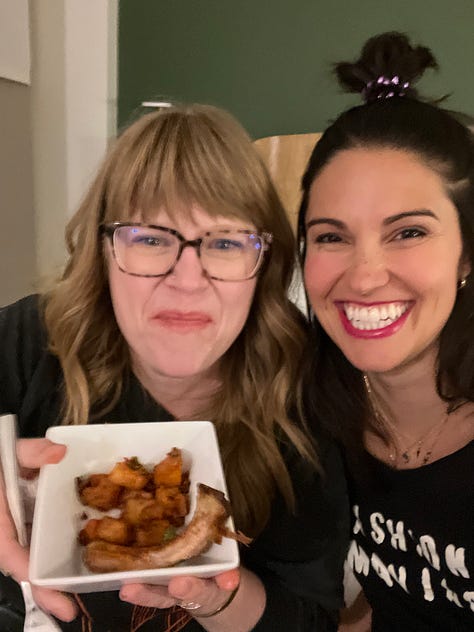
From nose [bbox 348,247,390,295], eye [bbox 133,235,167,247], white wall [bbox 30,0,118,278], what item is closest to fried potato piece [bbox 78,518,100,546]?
eye [bbox 133,235,167,247]

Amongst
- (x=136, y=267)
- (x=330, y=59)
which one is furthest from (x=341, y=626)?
(x=330, y=59)

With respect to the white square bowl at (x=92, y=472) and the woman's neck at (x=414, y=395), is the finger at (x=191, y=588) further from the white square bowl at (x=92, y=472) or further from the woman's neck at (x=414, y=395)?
the woman's neck at (x=414, y=395)

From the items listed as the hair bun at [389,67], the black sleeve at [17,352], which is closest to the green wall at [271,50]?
the hair bun at [389,67]

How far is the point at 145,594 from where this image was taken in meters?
0.73

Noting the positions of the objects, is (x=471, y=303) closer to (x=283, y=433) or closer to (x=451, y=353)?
(x=451, y=353)

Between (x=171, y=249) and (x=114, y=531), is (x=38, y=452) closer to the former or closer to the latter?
(x=114, y=531)

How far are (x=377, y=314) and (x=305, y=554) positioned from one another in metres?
0.45

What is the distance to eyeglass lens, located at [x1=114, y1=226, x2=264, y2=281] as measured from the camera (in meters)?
1.02

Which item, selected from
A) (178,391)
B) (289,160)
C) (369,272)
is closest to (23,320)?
(178,391)

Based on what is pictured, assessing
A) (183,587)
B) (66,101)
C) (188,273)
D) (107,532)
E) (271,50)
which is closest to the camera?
(183,587)

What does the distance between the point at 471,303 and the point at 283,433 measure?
16.7 inches

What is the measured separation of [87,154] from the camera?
7.97ft

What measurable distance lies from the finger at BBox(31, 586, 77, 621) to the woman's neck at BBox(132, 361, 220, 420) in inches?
17.4

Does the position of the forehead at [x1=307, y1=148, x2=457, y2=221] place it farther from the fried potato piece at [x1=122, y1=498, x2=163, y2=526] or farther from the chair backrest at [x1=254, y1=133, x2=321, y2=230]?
the chair backrest at [x1=254, y1=133, x2=321, y2=230]
